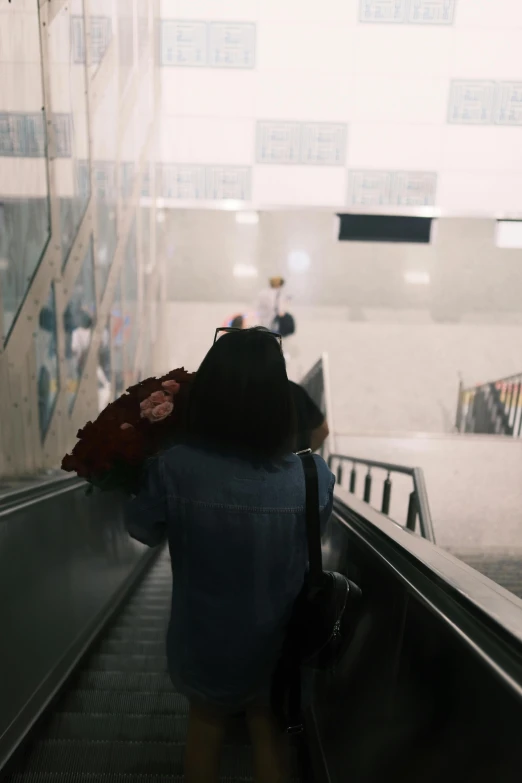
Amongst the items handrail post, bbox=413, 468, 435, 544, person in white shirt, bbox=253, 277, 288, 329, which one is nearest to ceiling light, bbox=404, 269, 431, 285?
person in white shirt, bbox=253, 277, 288, 329

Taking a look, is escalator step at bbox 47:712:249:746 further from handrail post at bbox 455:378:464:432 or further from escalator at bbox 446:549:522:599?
handrail post at bbox 455:378:464:432

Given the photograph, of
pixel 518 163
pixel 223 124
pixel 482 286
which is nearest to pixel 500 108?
pixel 518 163

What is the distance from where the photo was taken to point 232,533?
1.04 metres

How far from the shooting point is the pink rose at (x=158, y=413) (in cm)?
127

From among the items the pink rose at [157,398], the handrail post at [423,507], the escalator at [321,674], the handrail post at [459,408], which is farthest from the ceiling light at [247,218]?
the pink rose at [157,398]

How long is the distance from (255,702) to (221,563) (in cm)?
39

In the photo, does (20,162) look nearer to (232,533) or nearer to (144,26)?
(232,533)

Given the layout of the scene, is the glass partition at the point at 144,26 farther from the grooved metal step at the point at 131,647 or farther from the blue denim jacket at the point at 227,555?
the blue denim jacket at the point at 227,555

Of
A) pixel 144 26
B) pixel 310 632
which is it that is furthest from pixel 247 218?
pixel 310 632

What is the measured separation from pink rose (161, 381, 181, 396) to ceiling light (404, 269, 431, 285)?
371 inches

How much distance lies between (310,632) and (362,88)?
10506 mm

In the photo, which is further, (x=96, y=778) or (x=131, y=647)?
(x=131, y=647)

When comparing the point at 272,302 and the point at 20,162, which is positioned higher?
the point at 20,162

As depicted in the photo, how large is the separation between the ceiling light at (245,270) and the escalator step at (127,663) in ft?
27.9
